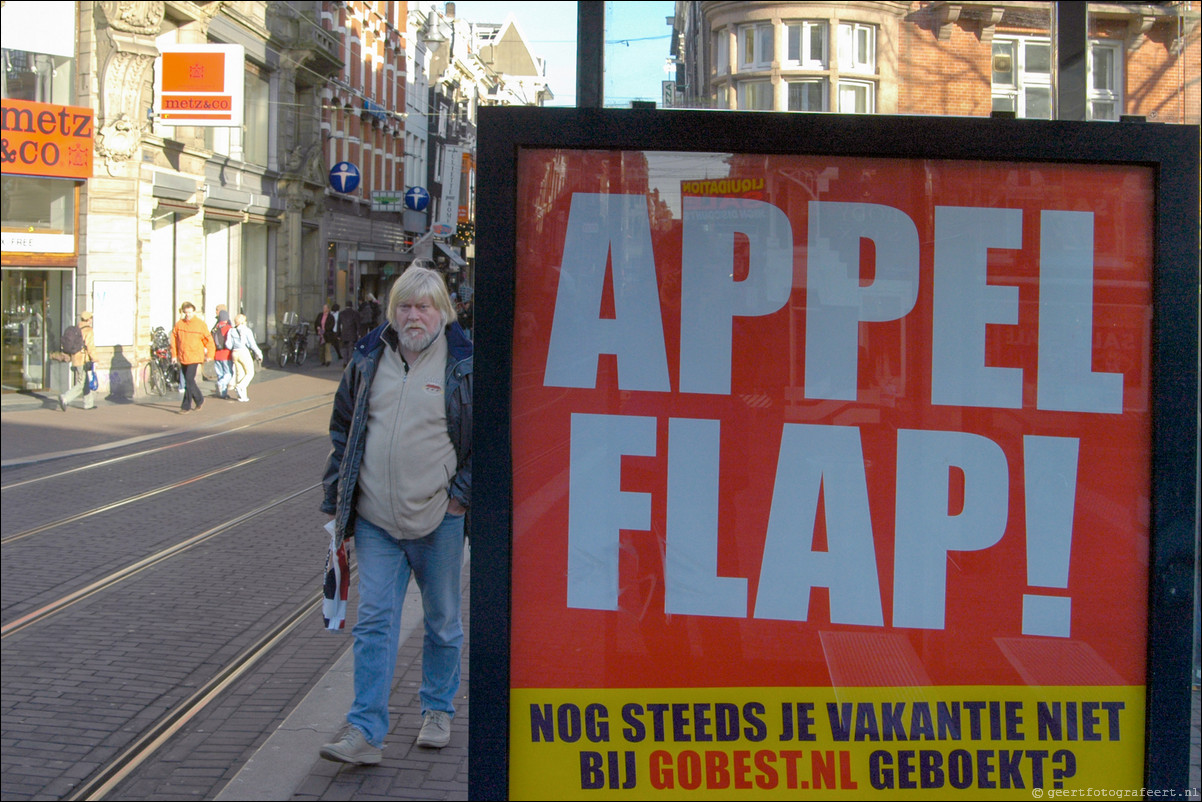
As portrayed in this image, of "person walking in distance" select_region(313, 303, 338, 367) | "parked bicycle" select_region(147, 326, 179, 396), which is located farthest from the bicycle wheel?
"person walking in distance" select_region(313, 303, 338, 367)

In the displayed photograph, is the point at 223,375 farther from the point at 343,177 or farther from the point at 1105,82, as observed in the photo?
the point at 1105,82

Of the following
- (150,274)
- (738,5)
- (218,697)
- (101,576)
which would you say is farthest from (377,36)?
(738,5)

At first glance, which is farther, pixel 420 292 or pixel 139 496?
pixel 139 496

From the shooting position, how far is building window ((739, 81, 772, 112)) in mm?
2127

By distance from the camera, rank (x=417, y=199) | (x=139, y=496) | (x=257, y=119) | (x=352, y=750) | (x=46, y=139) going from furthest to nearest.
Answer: (x=417, y=199), (x=257, y=119), (x=46, y=139), (x=139, y=496), (x=352, y=750)

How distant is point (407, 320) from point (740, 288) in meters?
2.03

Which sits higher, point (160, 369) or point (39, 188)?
point (39, 188)

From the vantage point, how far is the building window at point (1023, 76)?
220 cm

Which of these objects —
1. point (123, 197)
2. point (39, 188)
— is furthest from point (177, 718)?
point (123, 197)

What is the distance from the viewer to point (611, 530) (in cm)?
203

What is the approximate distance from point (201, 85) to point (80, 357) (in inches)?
225

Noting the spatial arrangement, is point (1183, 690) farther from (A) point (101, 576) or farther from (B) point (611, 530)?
(A) point (101, 576)

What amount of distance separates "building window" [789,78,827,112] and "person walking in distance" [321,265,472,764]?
194cm

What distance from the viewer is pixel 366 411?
151 inches
